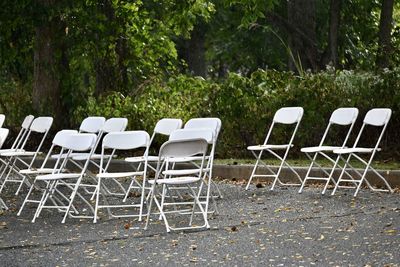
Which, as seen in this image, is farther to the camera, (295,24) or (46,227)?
(295,24)

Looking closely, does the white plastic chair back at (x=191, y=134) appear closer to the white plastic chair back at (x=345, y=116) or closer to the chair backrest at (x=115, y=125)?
the chair backrest at (x=115, y=125)

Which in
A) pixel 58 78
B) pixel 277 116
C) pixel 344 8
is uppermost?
pixel 277 116

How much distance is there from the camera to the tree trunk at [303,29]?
2645 cm

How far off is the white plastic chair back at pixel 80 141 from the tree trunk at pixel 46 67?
32.3 ft

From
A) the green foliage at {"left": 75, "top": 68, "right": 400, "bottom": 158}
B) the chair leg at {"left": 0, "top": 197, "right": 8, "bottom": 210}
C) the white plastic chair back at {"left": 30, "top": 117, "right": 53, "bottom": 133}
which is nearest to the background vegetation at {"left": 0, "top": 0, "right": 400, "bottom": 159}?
the green foliage at {"left": 75, "top": 68, "right": 400, "bottom": 158}

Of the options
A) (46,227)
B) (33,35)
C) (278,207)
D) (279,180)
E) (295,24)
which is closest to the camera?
(46,227)

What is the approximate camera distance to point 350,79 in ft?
60.6

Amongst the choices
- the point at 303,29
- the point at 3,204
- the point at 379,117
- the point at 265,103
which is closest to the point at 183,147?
the point at 3,204

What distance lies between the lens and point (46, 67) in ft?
73.5

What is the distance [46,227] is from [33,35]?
11.6m

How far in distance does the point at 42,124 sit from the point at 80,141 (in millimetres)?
3399

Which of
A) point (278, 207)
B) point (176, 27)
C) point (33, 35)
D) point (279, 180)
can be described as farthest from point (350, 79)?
point (176, 27)

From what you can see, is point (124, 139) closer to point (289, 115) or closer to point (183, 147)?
point (183, 147)

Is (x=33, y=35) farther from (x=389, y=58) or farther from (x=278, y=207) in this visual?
(x=278, y=207)
